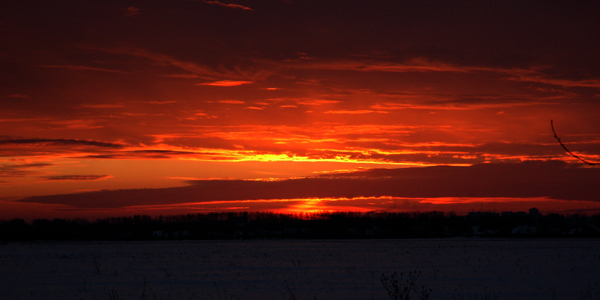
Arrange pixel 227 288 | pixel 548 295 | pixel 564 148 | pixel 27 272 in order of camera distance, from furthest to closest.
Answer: pixel 27 272
pixel 227 288
pixel 548 295
pixel 564 148

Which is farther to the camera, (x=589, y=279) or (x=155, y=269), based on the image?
(x=155, y=269)

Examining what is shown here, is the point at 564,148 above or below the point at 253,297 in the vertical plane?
above

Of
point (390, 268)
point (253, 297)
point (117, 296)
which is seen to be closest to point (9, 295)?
point (117, 296)

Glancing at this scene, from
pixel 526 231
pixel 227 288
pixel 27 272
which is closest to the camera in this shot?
pixel 227 288

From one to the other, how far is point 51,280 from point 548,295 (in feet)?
75.1

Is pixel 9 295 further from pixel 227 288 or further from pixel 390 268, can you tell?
pixel 390 268

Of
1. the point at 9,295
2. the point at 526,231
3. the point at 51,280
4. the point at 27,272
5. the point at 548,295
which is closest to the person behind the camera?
the point at 548,295

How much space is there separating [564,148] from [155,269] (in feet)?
95.0

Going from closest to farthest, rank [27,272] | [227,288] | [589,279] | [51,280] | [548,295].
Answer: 1. [548,295]
2. [227,288]
3. [589,279]
4. [51,280]
5. [27,272]

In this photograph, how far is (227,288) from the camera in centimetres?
2155

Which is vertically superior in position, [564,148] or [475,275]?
[564,148]

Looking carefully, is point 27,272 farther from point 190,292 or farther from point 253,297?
point 253,297

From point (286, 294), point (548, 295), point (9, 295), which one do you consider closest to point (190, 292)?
point (286, 294)

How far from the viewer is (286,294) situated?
64.4 feet
